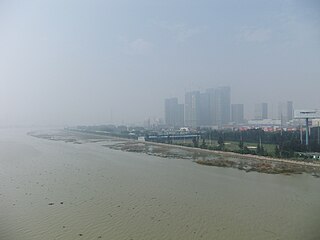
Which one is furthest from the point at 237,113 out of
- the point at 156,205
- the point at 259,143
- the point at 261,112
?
the point at 156,205

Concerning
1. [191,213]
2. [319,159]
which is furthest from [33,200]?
[319,159]

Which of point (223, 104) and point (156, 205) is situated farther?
point (223, 104)

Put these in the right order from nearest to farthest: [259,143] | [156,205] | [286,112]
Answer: [156,205] < [259,143] < [286,112]

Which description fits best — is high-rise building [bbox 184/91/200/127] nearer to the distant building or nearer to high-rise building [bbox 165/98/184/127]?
the distant building

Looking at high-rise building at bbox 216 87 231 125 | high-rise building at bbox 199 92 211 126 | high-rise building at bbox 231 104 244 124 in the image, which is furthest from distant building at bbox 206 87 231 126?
high-rise building at bbox 231 104 244 124

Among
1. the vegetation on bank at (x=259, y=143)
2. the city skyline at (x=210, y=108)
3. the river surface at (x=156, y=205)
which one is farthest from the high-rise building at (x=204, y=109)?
the river surface at (x=156, y=205)

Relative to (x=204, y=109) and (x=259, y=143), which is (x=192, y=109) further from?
(x=259, y=143)
